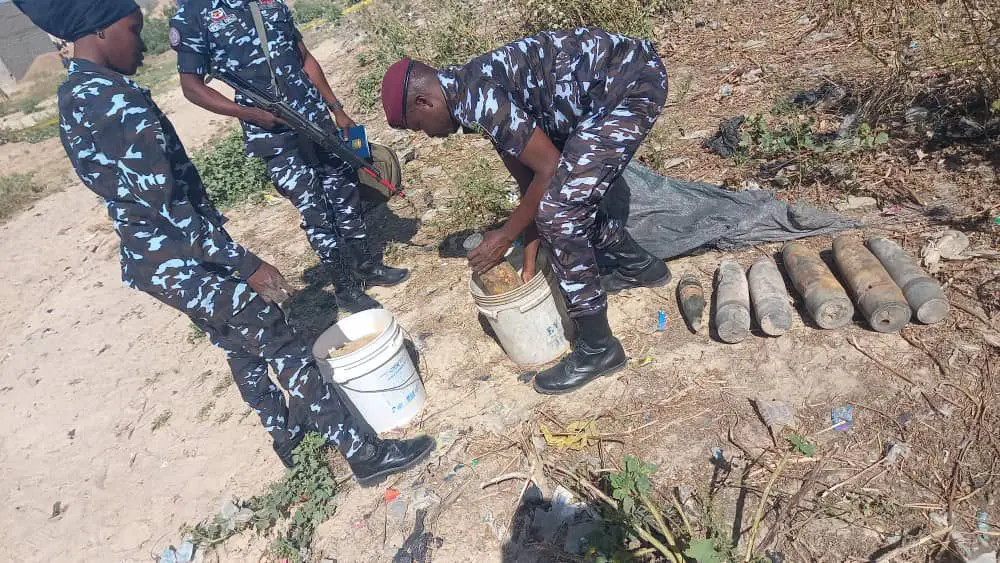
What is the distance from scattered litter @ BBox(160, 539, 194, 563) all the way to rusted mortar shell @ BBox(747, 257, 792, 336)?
3192mm

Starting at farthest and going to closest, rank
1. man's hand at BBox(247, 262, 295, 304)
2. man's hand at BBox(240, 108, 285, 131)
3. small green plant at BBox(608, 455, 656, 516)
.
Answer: man's hand at BBox(240, 108, 285, 131) → man's hand at BBox(247, 262, 295, 304) → small green plant at BBox(608, 455, 656, 516)

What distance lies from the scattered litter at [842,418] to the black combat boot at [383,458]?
6.32 ft

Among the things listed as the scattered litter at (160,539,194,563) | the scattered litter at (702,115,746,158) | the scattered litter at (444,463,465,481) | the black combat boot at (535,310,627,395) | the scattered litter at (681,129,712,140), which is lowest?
the scattered litter at (160,539,194,563)

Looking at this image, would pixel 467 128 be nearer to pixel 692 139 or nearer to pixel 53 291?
pixel 692 139

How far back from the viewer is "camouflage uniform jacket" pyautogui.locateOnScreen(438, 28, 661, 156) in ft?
7.75

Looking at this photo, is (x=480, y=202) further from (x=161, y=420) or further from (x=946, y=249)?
(x=946, y=249)

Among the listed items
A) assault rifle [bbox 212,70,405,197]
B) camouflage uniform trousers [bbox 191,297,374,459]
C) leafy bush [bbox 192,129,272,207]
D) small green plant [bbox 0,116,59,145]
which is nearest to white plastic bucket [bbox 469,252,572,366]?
camouflage uniform trousers [bbox 191,297,374,459]

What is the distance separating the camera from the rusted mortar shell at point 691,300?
10.4 feet

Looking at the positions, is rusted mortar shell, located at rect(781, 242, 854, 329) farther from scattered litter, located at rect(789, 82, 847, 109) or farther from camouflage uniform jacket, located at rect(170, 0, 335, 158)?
camouflage uniform jacket, located at rect(170, 0, 335, 158)

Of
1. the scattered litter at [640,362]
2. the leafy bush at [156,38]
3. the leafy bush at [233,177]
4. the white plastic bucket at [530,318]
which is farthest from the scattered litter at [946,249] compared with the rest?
the leafy bush at [156,38]

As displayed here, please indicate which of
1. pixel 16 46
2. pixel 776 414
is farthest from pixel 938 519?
pixel 16 46

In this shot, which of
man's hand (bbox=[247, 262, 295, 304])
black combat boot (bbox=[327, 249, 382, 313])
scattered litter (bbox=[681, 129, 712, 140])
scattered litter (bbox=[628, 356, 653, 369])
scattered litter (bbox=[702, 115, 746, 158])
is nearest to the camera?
man's hand (bbox=[247, 262, 295, 304])

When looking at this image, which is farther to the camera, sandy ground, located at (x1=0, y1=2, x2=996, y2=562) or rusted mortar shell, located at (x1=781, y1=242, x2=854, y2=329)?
rusted mortar shell, located at (x1=781, y1=242, x2=854, y2=329)

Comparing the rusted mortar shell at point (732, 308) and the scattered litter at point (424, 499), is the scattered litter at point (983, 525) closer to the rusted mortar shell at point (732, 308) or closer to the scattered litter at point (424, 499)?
the rusted mortar shell at point (732, 308)
